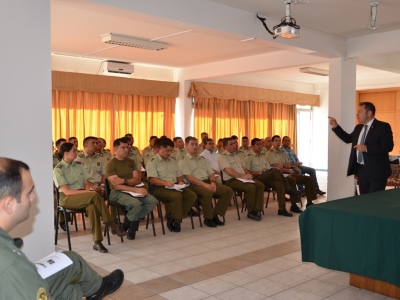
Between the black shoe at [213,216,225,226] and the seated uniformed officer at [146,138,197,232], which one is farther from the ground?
the seated uniformed officer at [146,138,197,232]

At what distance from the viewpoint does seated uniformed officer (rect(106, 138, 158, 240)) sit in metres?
4.82

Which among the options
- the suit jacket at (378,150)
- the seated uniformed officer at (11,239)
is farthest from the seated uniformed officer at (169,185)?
the seated uniformed officer at (11,239)

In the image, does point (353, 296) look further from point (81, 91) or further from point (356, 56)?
point (81, 91)

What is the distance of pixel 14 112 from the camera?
3250 mm

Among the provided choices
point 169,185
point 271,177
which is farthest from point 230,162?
point 169,185

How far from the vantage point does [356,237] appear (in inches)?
113

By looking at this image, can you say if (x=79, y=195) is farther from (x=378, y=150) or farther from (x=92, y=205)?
(x=378, y=150)

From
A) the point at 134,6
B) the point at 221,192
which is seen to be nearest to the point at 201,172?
the point at 221,192

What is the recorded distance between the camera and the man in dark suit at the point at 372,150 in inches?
173

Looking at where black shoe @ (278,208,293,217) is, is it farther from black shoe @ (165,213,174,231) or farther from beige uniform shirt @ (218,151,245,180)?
black shoe @ (165,213,174,231)

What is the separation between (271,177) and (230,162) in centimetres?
73

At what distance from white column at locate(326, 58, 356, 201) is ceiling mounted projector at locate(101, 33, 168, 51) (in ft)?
9.54

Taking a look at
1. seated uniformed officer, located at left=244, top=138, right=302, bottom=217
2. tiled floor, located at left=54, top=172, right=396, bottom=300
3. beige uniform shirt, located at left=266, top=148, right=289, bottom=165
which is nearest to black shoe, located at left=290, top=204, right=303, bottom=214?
seated uniformed officer, located at left=244, top=138, right=302, bottom=217

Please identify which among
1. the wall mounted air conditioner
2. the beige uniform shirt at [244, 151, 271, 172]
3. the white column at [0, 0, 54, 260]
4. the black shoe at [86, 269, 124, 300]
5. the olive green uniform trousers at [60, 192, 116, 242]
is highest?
the wall mounted air conditioner
